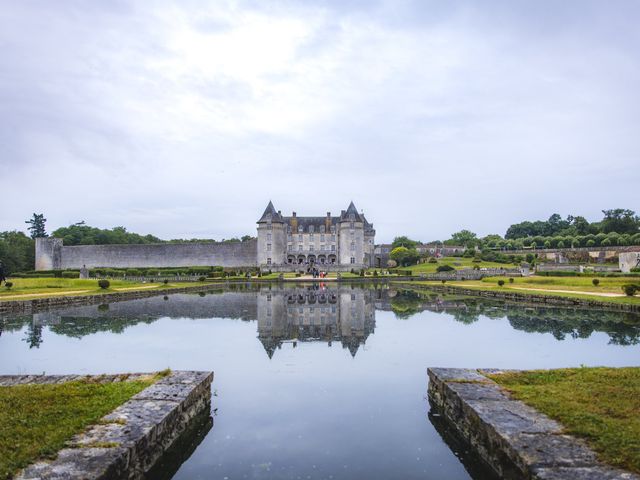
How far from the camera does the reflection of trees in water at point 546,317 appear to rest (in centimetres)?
1071

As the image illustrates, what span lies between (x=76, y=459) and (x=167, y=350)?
5457mm

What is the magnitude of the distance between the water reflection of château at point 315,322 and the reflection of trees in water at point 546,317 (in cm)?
154

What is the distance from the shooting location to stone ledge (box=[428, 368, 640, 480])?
3.25 m

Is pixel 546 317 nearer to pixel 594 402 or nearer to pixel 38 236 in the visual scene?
pixel 594 402

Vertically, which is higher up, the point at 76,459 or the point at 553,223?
the point at 553,223

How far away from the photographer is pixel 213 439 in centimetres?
476

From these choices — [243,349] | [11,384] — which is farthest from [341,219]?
[11,384]

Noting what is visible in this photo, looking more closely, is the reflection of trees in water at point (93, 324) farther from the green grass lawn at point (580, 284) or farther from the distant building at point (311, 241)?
the distant building at point (311, 241)

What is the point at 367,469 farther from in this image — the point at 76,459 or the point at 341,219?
the point at 341,219

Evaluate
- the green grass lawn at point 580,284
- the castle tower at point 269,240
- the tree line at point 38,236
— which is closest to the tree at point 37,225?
the tree line at point 38,236

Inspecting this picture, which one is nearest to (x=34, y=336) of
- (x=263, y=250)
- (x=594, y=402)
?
(x=594, y=402)

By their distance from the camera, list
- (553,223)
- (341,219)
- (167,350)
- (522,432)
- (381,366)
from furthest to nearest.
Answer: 1. (553,223)
2. (341,219)
3. (167,350)
4. (381,366)
5. (522,432)

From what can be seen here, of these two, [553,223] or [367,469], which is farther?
[553,223]

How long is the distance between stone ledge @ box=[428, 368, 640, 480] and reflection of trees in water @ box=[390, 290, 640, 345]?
5.85 metres
